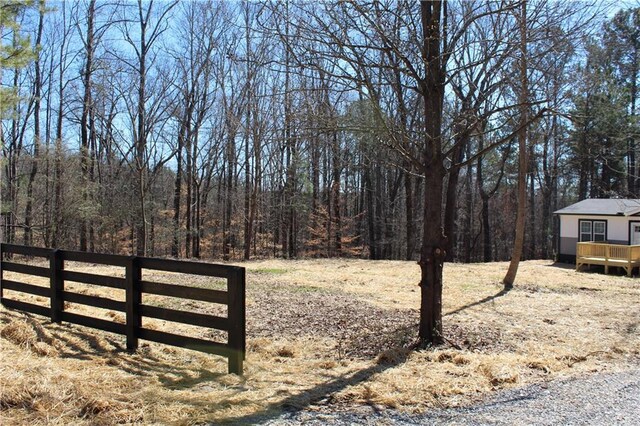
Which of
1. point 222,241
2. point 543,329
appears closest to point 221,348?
point 543,329

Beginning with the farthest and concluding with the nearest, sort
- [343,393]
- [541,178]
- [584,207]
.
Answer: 1. [541,178]
2. [584,207]
3. [343,393]

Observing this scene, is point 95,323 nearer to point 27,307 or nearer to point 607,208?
point 27,307

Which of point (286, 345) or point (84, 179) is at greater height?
point (84, 179)

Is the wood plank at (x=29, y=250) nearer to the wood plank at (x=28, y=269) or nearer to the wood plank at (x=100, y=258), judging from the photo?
the wood plank at (x=28, y=269)

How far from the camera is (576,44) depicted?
5906mm

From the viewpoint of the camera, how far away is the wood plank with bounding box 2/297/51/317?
6.47 meters

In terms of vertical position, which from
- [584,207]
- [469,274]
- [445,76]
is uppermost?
[445,76]

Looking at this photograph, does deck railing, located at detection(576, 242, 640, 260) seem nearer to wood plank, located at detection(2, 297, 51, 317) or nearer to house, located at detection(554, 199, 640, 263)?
house, located at detection(554, 199, 640, 263)

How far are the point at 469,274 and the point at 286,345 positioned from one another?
11.5 metres

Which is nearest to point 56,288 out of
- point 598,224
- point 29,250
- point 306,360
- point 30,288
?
point 30,288

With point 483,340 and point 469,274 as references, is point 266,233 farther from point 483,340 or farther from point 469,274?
point 483,340


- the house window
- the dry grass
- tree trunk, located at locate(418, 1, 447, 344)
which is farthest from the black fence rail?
the house window

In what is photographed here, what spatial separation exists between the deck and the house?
301 centimetres

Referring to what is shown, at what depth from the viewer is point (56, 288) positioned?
247 inches
